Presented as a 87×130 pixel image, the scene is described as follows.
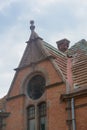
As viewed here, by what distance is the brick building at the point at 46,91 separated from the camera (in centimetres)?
1909

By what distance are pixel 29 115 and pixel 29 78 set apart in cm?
259

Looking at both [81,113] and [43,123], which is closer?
[81,113]

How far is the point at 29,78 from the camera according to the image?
22.9 meters

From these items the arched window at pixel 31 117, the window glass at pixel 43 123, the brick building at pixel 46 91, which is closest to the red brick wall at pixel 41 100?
the brick building at pixel 46 91

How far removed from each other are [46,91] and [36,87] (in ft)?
4.54

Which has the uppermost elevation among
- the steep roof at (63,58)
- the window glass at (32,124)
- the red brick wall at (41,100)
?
the steep roof at (63,58)

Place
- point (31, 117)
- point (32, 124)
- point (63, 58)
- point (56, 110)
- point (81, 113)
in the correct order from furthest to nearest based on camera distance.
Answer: point (63, 58)
point (31, 117)
point (32, 124)
point (56, 110)
point (81, 113)

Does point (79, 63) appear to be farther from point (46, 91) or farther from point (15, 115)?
point (15, 115)

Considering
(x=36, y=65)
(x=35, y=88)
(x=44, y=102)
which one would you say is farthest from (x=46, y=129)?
(x=36, y=65)

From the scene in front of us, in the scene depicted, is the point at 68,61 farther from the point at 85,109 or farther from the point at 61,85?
the point at 85,109

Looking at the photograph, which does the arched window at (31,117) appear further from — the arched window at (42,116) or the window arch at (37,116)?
the arched window at (42,116)

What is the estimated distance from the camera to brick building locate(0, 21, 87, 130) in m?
19.1

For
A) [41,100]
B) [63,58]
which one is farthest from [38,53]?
[41,100]

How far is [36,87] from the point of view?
22.3 m
